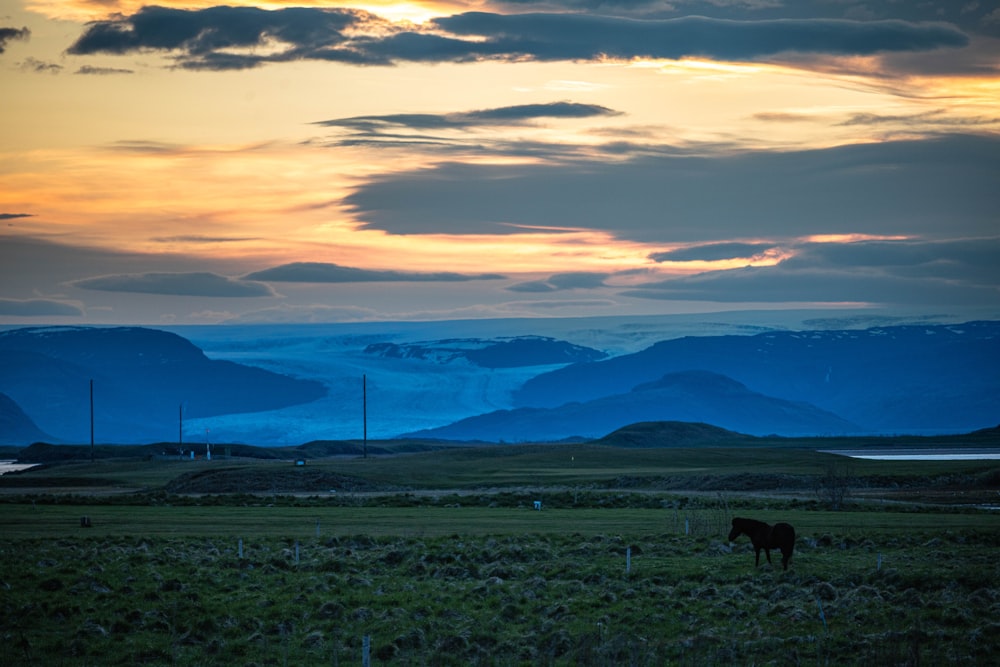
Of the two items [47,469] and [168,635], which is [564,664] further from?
[47,469]

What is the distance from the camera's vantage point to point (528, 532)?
50.8 metres

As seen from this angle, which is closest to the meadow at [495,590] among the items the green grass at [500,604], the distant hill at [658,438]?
the green grass at [500,604]

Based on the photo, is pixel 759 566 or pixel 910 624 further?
pixel 759 566

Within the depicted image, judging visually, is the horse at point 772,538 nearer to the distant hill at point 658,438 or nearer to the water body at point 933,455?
the water body at point 933,455

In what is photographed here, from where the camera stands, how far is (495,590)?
32812 millimetres

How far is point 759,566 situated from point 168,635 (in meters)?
17.0

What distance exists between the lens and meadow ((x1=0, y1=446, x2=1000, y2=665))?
1009 inches

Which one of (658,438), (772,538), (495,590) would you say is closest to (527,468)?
(658,438)

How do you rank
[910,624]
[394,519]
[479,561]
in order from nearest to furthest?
[910,624] < [479,561] < [394,519]

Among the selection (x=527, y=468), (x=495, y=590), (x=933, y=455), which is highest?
(x=495, y=590)

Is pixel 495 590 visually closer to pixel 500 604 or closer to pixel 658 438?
pixel 500 604

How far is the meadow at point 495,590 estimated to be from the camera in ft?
84.1

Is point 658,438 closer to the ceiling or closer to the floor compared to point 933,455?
closer to the ceiling

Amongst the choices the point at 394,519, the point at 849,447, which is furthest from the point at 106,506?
the point at 849,447
